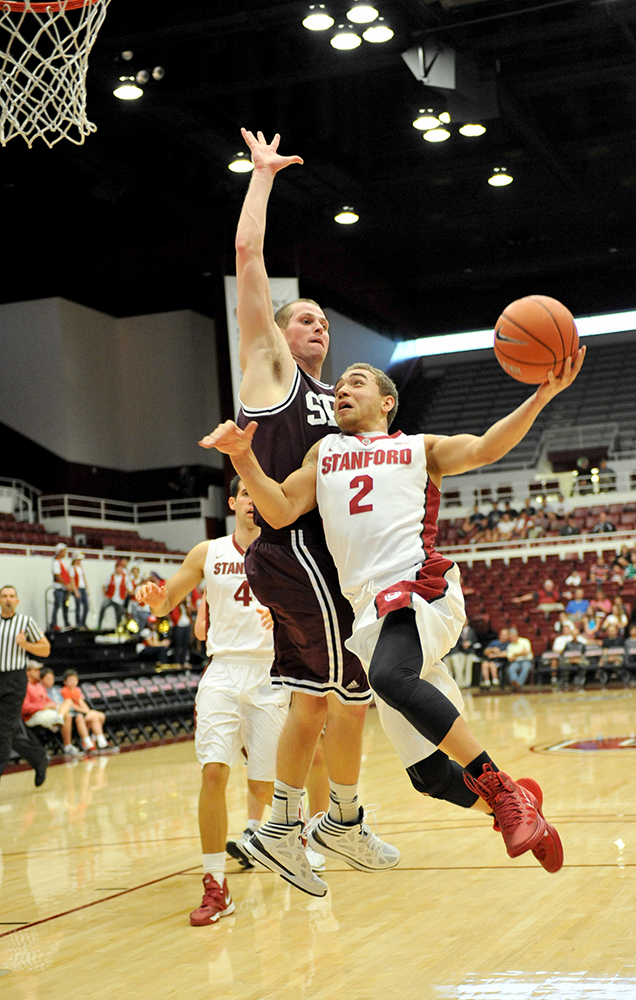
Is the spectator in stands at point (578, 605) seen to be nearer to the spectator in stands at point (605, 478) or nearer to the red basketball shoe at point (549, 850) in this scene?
the spectator in stands at point (605, 478)

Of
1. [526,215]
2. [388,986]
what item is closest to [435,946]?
[388,986]

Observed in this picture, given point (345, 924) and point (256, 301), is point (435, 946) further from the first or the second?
point (256, 301)

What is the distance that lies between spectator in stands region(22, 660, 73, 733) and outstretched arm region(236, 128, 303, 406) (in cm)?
958

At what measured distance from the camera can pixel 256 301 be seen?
3.81 m

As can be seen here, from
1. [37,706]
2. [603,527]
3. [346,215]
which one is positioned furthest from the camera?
[603,527]

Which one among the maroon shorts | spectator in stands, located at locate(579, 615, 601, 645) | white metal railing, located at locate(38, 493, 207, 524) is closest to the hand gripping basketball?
the maroon shorts

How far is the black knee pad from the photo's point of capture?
349 centimetres

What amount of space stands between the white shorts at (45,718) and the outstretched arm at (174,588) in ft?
25.8

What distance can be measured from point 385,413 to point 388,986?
6.47 feet

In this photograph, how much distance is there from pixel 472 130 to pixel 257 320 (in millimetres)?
14223

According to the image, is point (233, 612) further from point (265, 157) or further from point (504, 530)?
point (504, 530)

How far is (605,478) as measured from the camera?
89.8 ft

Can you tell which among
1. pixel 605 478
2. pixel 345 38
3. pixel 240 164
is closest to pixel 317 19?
pixel 345 38

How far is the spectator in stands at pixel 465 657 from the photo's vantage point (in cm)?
2089
